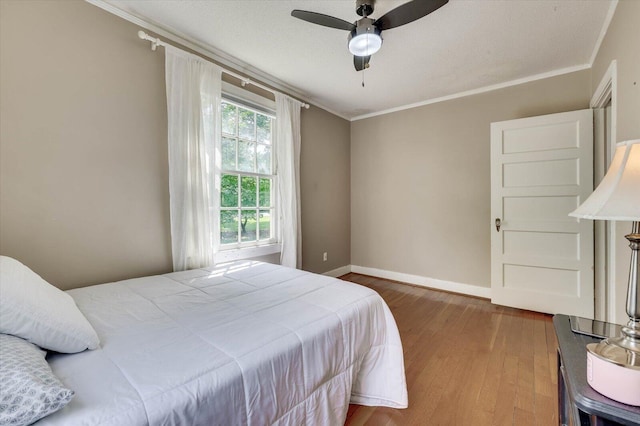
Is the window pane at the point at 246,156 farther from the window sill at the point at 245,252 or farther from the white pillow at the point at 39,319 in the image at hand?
the white pillow at the point at 39,319

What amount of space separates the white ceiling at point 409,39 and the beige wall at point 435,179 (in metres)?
0.28

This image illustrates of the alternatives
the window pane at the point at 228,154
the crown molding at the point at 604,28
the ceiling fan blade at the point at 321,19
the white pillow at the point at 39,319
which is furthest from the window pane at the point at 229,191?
the crown molding at the point at 604,28

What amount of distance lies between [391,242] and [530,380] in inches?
94.6

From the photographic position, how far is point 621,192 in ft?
2.58

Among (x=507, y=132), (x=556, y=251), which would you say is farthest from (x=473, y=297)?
(x=507, y=132)

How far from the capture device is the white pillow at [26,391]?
24.0 inches

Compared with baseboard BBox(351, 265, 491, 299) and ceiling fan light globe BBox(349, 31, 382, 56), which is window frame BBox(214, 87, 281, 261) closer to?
ceiling fan light globe BBox(349, 31, 382, 56)

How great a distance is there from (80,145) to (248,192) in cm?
145

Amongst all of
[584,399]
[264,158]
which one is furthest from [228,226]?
[584,399]

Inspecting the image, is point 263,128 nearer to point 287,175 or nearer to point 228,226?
point 287,175

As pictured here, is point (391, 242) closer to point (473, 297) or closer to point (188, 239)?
point (473, 297)

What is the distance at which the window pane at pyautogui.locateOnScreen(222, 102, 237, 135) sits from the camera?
271cm

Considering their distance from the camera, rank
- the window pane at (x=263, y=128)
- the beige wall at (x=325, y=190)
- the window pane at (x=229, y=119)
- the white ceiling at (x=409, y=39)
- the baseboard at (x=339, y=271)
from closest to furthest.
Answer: the white ceiling at (x=409, y=39), the window pane at (x=229, y=119), the window pane at (x=263, y=128), the beige wall at (x=325, y=190), the baseboard at (x=339, y=271)

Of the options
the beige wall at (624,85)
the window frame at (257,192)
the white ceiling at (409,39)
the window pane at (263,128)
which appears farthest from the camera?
the window pane at (263,128)
